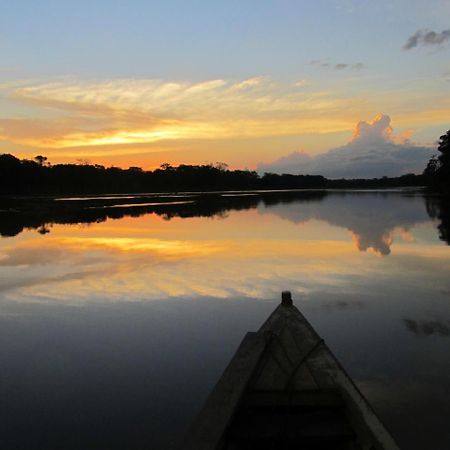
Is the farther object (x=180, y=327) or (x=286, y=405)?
(x=180, y=327)

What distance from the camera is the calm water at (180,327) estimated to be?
5.93 metres

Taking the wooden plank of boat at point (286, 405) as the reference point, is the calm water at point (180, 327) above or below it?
below

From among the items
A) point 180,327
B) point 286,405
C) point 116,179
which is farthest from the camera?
point 116,179

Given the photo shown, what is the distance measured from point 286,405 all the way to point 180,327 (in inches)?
189

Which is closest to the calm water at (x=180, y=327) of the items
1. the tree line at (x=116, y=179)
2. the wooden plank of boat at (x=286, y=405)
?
the wooden plank of boat at (x=286, y=405)

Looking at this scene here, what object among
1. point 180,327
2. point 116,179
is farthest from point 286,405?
→ point 116,179

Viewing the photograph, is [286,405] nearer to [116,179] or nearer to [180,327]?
[180,327]

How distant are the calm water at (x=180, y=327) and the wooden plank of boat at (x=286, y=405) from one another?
44.5 inches

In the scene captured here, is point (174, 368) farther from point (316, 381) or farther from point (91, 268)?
point (91, 268)

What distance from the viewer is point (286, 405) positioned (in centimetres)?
494

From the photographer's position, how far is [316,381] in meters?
5.15

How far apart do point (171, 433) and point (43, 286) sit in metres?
9.38

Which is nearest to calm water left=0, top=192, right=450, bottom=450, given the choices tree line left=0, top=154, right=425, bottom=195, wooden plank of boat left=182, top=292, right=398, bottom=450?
wooden plank of boat left=182, top=292, right=398, bottom=450

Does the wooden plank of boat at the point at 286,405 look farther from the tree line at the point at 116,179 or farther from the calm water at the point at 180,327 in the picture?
the tree line at the point at 116,179
